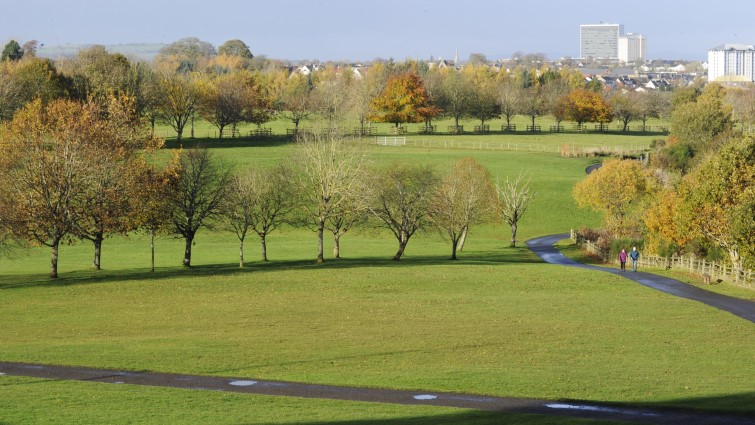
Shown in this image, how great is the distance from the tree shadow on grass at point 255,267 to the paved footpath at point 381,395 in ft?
76.3

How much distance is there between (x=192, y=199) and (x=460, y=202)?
807 inches

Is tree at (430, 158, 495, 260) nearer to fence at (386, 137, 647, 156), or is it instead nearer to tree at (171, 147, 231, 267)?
tree at (171, 147, 231, 267)

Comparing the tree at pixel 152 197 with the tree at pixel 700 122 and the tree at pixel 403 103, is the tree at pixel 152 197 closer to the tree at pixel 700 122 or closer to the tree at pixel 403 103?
the tree at pixel 700 122

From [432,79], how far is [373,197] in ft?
402

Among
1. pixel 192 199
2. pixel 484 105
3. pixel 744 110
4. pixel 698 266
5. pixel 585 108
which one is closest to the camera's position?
pixel 698 266

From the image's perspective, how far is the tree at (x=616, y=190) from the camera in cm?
8669

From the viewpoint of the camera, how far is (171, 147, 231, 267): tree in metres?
62.9

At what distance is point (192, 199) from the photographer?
63500 millimetres

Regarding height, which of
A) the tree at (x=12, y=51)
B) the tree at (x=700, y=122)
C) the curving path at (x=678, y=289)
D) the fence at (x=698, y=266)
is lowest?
the curving path at (x=678, y=289)

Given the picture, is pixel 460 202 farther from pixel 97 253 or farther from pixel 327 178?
pixel 97 253

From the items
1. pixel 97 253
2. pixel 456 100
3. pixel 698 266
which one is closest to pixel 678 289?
pixel 698 266

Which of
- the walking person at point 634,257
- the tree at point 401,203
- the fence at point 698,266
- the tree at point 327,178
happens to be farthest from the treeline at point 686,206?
the tree at point 327,178

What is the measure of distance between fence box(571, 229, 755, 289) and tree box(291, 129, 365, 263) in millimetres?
19501

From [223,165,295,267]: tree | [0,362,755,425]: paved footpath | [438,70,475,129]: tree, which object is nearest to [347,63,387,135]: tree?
[438,70,475,129]: tree
